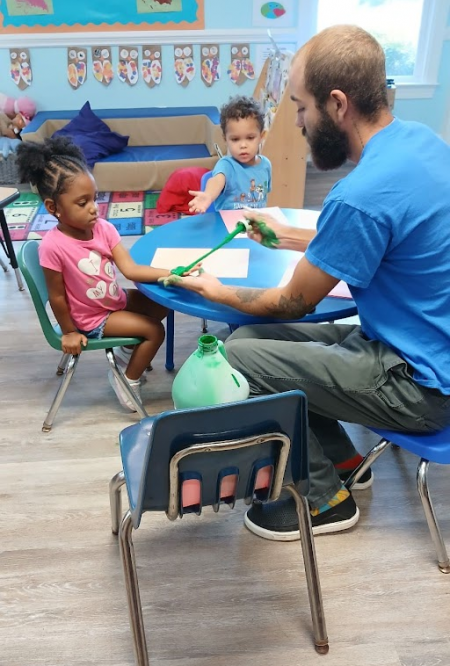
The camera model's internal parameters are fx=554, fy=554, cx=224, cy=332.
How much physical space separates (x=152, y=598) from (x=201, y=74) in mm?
4365

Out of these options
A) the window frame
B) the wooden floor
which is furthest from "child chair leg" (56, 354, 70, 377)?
the window frame

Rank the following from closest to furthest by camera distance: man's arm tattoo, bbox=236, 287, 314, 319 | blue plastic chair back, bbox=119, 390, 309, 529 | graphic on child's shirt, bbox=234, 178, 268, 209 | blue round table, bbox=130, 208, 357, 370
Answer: blue plastic chair back, bbox=119, 390, 309, 529
man's arm tattoo, bbox=236, 287, 314, 319
blue round table, bbox=130, 208, 357, 370
graphic on child's shirt, bbox=234, 178, 268, 209

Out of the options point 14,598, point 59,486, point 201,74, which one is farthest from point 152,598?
point 201,74

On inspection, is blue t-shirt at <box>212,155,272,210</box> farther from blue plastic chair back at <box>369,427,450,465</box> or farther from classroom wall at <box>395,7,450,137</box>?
classroom wall at <box>395,7,450,137</box>

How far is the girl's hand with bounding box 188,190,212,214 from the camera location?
82.6 inches

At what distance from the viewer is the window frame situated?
14.9 ft

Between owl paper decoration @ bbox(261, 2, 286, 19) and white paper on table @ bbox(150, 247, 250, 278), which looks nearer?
white paper on table @ bbox(150, 247, 250, 278)

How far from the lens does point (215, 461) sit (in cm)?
100

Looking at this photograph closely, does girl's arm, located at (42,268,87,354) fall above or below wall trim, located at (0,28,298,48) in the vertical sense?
below

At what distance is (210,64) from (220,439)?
4.42m

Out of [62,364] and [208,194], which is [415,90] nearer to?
[208,194]

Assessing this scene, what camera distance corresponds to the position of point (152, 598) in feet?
4.65

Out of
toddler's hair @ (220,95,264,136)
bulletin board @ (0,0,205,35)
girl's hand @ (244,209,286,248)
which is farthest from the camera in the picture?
bulletin board @ (0,0,205,35)

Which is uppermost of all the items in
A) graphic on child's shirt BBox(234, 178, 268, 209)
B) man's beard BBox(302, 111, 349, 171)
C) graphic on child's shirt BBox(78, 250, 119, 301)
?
man's beard BBox(302, 111, 349, 171)
